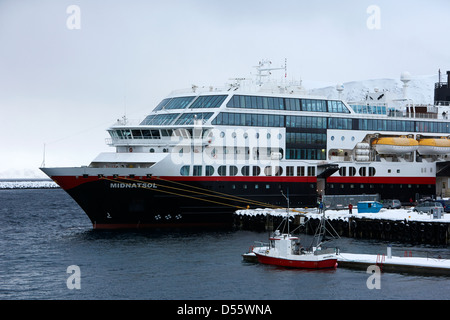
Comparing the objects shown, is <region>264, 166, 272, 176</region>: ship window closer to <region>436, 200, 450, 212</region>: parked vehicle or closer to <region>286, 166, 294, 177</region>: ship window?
<region>286, 166, 294, 177</region>: ship window

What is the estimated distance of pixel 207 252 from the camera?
149 feet

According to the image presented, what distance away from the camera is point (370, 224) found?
52.4 metres

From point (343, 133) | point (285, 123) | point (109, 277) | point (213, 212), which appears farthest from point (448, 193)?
point (109, 277)

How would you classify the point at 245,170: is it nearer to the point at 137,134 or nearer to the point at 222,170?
the point at 222,170

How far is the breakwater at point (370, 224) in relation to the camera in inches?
1949

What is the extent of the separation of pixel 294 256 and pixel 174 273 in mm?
6810

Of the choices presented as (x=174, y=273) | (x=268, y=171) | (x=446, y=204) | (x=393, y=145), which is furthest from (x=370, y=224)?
(x=174, y=273)

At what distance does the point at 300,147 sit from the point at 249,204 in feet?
23.8

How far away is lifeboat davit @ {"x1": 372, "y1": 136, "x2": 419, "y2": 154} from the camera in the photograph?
64.9 meters

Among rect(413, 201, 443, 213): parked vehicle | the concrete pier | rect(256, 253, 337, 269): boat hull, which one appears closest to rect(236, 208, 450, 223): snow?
rect(413, 201, 443, 213): parked vehicle

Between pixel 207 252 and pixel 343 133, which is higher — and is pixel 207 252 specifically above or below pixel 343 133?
below

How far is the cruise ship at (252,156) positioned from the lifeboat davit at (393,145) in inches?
3.6

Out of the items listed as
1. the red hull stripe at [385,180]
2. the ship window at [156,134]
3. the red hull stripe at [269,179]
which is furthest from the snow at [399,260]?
the red hull stripe at [385,180]

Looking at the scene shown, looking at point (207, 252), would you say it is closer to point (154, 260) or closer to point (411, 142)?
point (154, 260)
